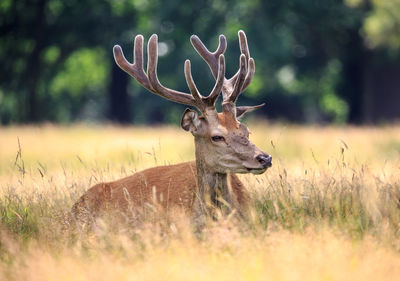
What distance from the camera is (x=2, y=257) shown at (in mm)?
4699

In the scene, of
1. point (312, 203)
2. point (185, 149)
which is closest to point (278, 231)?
point (312, 203)

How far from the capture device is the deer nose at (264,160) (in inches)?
207

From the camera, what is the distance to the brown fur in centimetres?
590

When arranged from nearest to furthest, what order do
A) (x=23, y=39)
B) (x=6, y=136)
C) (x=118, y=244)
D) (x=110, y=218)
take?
1. (x=118, y=244)
2. (x=110, y=218)
3. (x=6, y=136)
4. (x=23, y=39)

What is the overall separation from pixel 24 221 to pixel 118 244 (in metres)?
1.45

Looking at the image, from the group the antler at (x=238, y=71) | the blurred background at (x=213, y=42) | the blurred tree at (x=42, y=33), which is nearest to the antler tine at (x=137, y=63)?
the antler at (x=238, y=71)

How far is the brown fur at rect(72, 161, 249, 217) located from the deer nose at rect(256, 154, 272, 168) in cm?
54

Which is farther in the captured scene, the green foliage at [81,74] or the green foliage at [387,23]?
the green foliage at [81,74]

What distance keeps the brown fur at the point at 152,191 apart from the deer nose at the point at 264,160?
1.78ft

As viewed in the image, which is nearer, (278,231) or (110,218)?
(278,231)

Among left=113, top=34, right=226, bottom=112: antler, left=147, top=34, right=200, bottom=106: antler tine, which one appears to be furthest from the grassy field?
left=147, top=34, right=200, bottom=106: antler tine

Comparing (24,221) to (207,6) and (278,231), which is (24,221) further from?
(207,6)

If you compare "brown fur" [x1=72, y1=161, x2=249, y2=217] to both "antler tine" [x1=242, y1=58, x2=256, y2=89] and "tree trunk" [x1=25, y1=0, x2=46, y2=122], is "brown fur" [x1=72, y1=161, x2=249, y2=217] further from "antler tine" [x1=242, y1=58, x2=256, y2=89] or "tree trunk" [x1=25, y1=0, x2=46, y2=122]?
"tree trunk" [x1=25, y1=0, x2=46, y2=122]

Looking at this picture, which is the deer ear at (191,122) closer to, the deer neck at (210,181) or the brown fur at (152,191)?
the deer neck at (210,181)
